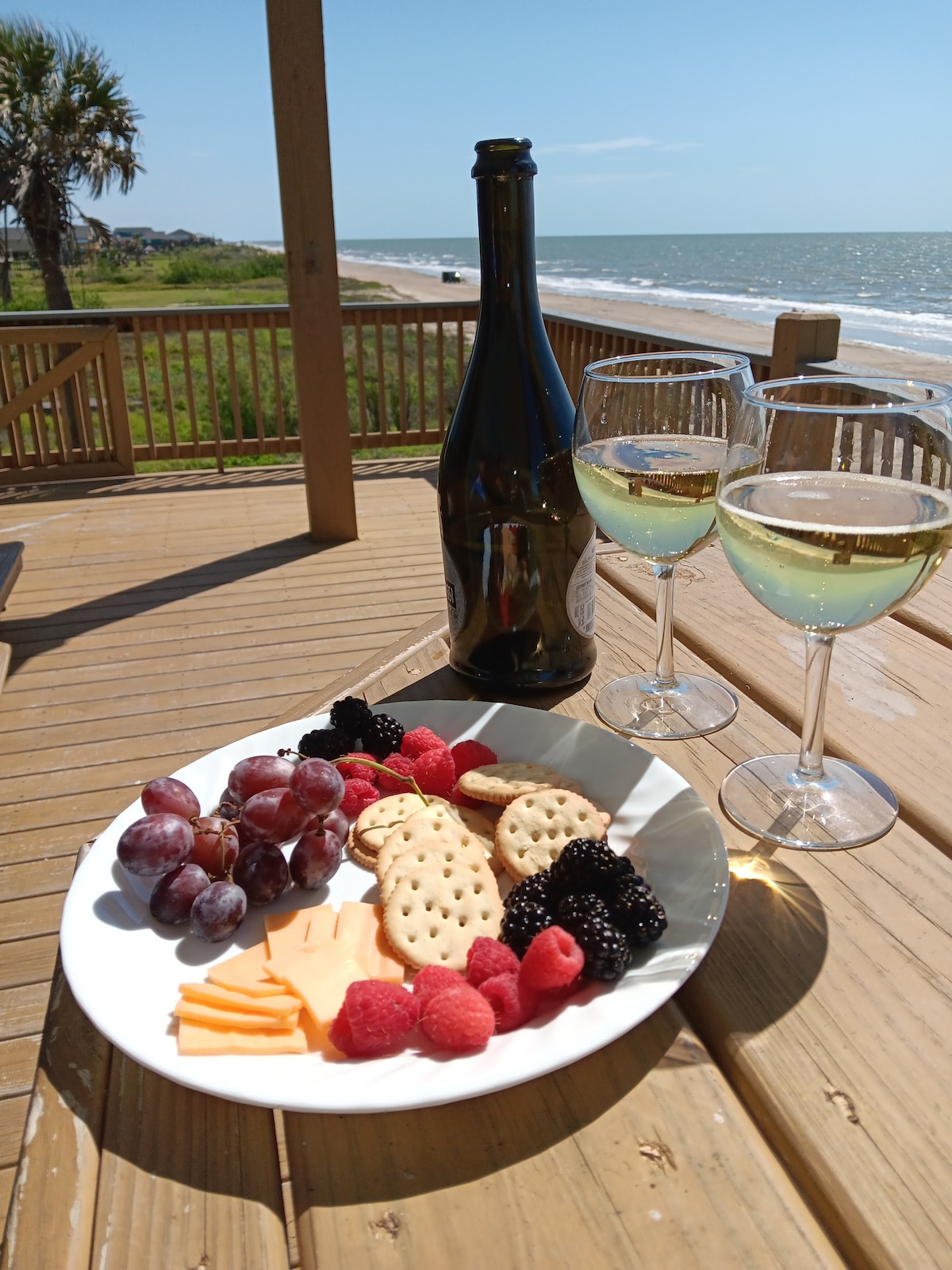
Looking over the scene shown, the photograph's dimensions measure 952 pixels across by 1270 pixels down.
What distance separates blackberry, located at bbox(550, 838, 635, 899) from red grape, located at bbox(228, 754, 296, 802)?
33cm

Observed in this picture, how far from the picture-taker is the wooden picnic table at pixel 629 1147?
52 centimetres

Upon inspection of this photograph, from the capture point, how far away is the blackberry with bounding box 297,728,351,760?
3.41 ft

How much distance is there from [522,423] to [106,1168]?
1.03 meters

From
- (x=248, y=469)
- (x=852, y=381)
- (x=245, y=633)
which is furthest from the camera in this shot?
(x=248, y=469)

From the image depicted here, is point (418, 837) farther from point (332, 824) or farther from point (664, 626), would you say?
point (664, 626)

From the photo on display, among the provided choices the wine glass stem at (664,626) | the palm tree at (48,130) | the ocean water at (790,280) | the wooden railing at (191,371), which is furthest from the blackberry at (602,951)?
the palm tree at (48,130)

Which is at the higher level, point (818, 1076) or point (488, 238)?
point (488, 238)

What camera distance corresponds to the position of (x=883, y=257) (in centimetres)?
5088

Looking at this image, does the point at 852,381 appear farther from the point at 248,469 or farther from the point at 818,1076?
the point at 248,469

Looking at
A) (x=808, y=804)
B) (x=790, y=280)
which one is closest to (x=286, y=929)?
(x=808, y=804)

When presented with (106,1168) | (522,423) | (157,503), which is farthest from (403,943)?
(157,503)

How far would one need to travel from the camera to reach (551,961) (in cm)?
66

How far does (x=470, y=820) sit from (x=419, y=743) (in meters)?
0.15

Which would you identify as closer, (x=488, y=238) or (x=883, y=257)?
(x=488, y=238)
